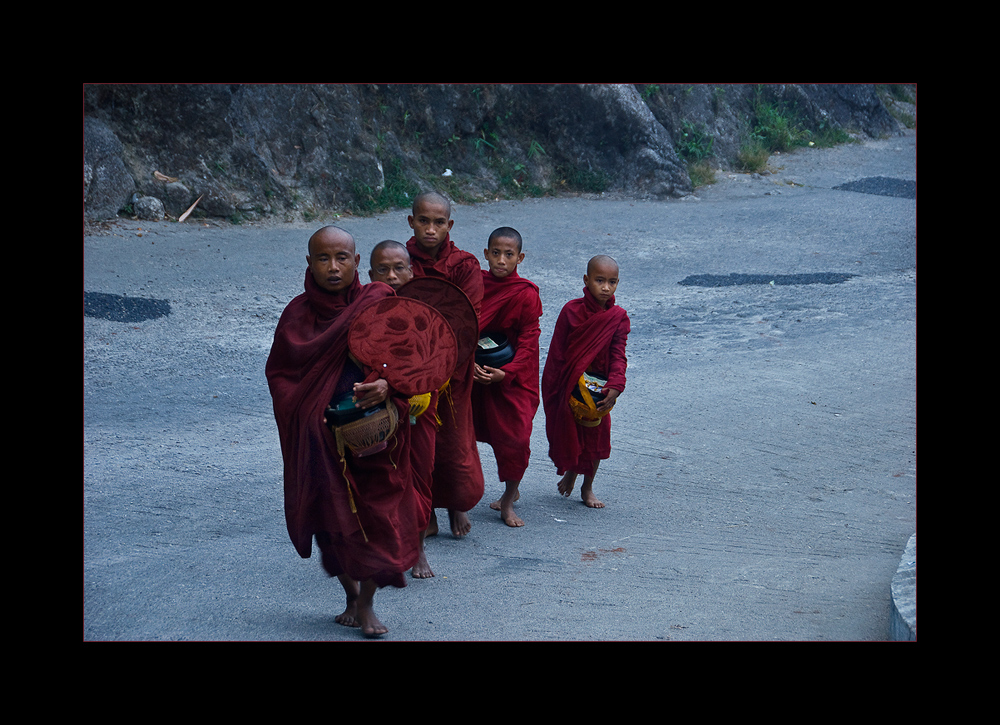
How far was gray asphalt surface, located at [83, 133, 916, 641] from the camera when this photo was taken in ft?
13.0

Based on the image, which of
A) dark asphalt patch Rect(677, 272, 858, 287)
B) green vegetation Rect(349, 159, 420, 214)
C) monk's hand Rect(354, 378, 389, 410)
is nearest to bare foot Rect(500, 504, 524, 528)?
monk's hand Rect(354, 378, 389, 410)

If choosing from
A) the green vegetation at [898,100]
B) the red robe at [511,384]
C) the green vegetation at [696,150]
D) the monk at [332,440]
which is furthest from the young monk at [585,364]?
the green vegetation at [898,100]

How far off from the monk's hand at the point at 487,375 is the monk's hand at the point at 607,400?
0.62 meters

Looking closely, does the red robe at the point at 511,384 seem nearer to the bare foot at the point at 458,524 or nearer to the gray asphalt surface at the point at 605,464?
the bare foot at the point at 458,524

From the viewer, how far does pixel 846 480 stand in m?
5.77

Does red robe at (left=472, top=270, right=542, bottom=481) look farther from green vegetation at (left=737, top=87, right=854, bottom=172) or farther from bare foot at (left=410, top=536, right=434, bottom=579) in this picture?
green vegetation at (left=737, top=87, right=854, bottom=172)

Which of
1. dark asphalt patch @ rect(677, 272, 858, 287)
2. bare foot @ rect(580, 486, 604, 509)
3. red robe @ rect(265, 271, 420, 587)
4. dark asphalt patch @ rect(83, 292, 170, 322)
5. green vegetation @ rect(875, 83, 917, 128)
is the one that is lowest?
bare foot @ rect(580, 486, 604, 509)

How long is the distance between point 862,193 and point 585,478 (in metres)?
12.1

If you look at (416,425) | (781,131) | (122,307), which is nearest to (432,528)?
(416,425)

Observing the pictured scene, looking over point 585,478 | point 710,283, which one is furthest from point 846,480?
point 710,283

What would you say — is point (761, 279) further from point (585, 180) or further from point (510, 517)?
point (510, 517)

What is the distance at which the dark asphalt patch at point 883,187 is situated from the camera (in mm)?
15648

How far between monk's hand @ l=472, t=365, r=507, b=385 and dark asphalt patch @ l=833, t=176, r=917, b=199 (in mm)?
12721

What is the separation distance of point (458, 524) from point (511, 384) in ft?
2.71
